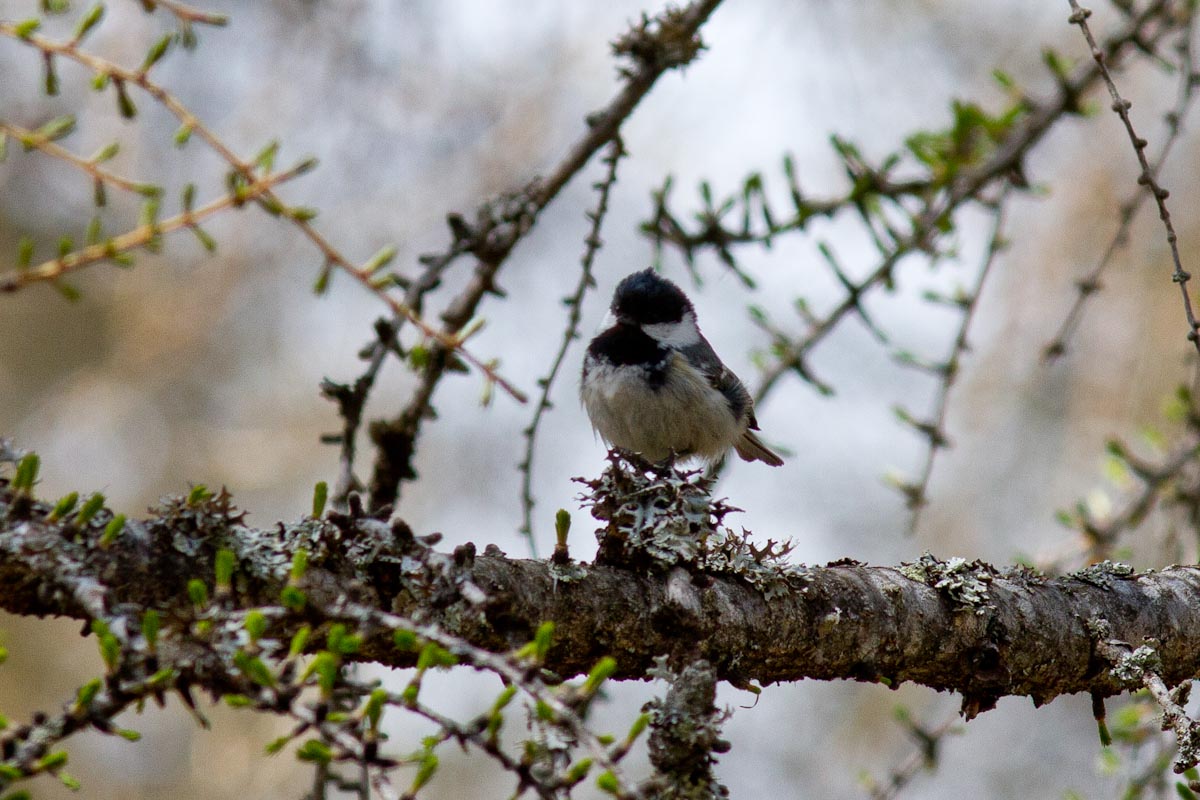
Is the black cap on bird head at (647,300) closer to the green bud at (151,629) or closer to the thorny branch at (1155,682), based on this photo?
the thorny branch at (1155,682)

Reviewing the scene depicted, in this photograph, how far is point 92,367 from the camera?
27.8 ft

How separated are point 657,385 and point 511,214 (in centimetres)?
104

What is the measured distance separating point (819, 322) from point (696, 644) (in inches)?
70.3

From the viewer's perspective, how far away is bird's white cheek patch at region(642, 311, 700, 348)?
420cm

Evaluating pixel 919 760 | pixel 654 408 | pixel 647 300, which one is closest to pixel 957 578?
pixel 919 760

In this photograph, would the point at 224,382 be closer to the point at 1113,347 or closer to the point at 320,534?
the point at 1113,347

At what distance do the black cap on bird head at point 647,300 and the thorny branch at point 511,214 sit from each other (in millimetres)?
1100

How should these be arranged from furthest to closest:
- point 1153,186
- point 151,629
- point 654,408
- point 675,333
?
point 675,333 → point 654,408 → point 1153,186 → point 151,629

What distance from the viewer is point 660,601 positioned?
83.3 inches

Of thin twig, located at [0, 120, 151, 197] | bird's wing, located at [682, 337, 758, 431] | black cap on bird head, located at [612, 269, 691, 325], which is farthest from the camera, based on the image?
black cap on bird head, located at [612, 269, 691, 325]

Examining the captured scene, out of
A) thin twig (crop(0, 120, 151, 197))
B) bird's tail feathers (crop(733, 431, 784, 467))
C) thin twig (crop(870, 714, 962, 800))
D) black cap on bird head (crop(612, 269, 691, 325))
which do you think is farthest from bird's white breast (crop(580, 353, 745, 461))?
thin twig (crop(0, 120, 151, 197))

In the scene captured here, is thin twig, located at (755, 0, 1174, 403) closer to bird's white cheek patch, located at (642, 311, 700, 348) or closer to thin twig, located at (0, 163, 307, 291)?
bird's white cheek patch, located at (642, 311, 700, 348)

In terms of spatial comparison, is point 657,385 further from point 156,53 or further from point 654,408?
point 156,53

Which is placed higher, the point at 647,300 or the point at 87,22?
the point at 647,300
